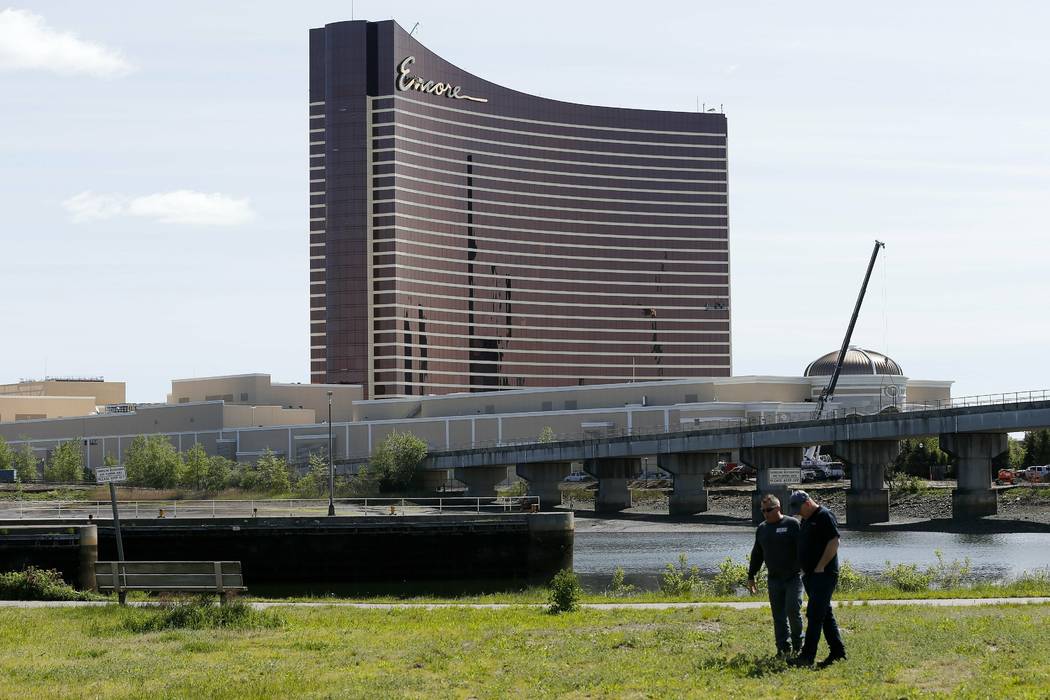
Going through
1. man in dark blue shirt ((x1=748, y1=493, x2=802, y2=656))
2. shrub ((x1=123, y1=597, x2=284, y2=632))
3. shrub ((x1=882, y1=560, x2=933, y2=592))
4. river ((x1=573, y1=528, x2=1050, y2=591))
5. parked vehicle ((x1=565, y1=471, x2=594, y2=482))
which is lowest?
river ((x1=573, y1=528, x2=1050, y2=591))

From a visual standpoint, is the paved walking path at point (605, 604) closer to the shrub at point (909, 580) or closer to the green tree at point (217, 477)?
the shrub at point (909, 580)

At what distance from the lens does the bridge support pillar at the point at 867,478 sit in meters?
92.8

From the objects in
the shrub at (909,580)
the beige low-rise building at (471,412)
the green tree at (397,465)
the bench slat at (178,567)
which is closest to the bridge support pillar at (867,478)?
the green tree at (397,465)

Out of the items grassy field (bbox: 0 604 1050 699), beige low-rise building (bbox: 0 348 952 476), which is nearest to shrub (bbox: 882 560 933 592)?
grassy field (bbox: 0 604 1050 699)

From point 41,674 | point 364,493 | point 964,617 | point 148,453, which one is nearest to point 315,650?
point 41,674

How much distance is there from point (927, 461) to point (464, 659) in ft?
383

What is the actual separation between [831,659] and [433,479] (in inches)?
4747

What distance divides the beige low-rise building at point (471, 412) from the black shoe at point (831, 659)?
129604mm

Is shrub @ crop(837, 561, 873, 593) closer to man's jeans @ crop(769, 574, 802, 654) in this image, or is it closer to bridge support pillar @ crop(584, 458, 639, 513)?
man's jeans @ crop(769, 574, 802, 654)

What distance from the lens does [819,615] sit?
1770cm

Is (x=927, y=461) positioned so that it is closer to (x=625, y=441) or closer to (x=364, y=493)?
(x=625, y=441)

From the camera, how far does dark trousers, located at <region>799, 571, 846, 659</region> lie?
17641 millimetres

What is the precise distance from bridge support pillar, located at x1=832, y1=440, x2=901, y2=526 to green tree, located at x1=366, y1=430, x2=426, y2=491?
47438 millimetres

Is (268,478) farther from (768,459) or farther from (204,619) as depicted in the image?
(204,619)
